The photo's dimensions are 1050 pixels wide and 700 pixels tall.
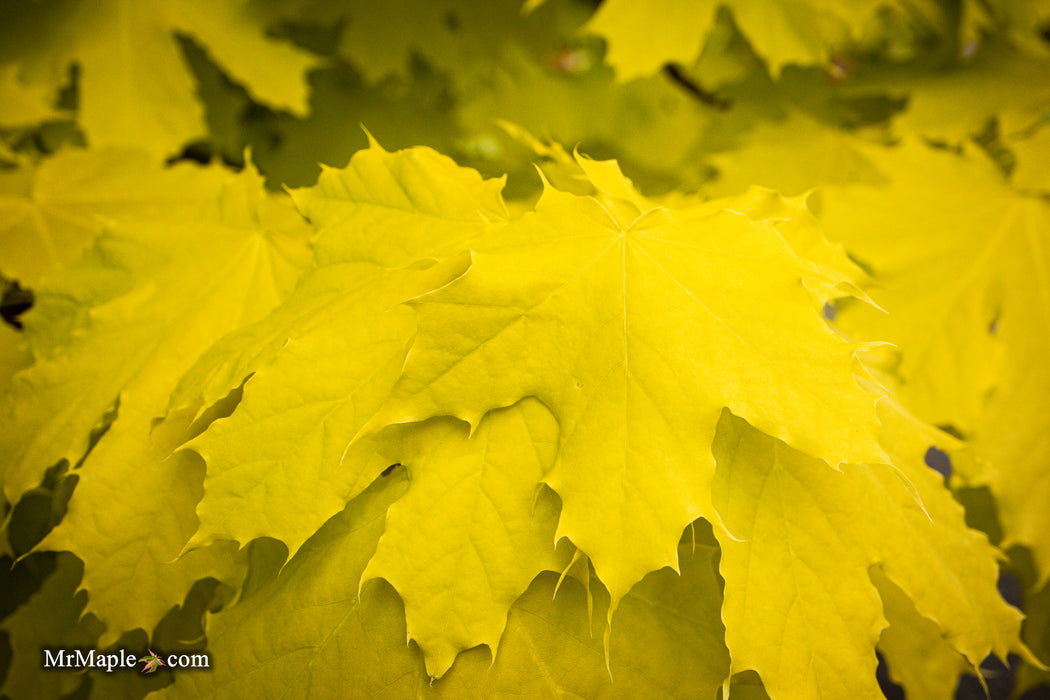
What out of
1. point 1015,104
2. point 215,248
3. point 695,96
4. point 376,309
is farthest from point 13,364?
point 1015,104

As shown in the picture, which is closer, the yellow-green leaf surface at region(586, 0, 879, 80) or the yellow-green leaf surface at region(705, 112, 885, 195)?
the yellow-green leaf surface at region(586, 0, 879, 80)

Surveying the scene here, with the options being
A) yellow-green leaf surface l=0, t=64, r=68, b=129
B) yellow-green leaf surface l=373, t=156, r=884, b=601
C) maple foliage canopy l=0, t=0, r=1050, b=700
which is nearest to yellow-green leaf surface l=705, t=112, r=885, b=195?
maple foliage canopy l=0, t=0, r=1050, b=700

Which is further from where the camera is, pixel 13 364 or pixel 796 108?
pixel 796 108

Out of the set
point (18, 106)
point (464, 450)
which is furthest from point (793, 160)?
point (18, 106)

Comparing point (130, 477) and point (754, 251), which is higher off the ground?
point (754, 251)

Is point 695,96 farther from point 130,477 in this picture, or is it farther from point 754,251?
point 130,477

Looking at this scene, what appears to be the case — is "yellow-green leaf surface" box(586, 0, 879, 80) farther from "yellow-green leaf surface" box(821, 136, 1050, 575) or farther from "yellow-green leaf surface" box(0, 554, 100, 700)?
"yellow-green leaf surface" box(0, 554, 100, 700)
